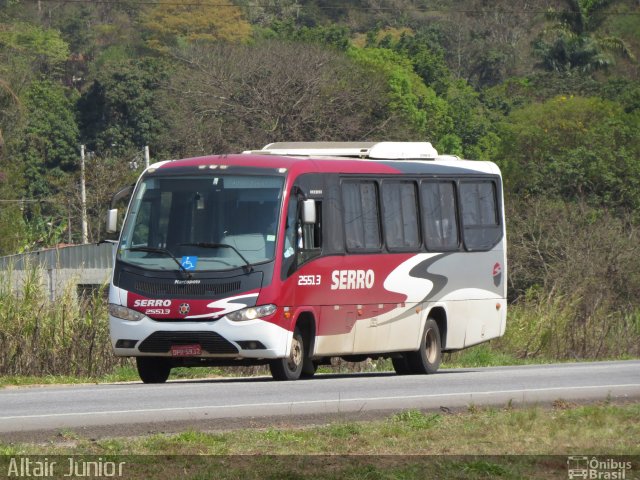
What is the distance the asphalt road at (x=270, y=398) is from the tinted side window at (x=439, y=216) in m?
2.57

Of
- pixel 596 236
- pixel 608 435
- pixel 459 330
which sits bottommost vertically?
pixel 596 236

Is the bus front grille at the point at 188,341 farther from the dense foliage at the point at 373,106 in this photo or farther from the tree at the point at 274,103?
the tree at the point at 274,103

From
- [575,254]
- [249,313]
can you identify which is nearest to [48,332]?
[249,313]

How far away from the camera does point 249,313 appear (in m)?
17.7

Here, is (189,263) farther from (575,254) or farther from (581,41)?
(581,41)

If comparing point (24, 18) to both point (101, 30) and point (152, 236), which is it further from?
point (152, 236)

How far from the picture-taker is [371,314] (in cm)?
1988

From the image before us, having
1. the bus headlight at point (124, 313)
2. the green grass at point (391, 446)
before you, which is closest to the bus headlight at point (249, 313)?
the bus headlight at point (124, 313)

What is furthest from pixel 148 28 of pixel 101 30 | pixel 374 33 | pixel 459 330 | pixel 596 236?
pixel 459 330

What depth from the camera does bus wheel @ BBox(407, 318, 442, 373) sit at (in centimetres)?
2111

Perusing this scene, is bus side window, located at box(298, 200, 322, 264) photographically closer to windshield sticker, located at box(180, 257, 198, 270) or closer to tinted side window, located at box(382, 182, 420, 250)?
windshield sticker, located at box(180, 257, 198, 270)

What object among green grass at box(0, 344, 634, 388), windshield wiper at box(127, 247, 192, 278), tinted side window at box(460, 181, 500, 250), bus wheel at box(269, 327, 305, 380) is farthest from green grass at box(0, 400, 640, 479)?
tinted side window at box(460, 181, 500, 250)

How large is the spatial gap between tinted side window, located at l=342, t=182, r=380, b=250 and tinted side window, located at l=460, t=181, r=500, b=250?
2.22 meters

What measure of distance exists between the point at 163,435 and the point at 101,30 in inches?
4361
